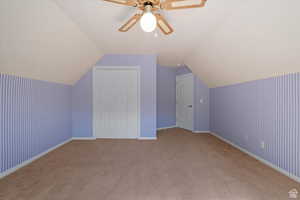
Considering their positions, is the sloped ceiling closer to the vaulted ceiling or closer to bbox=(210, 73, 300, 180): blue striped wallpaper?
the vaulted ceiling

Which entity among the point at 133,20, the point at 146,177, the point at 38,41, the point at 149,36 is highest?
the point at 149,36

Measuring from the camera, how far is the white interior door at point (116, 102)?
445cm

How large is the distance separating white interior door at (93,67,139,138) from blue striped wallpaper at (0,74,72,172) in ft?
2.92

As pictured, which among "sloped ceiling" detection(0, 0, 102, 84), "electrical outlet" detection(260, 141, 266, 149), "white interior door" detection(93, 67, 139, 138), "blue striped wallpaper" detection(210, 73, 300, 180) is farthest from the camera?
"white interior door" detection(93, 67, 139, 138)

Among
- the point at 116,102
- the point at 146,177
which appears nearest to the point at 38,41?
the point at 116,102

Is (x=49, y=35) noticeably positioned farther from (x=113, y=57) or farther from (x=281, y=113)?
(x=281, y=113)

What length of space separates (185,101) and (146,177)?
3897 millimetres

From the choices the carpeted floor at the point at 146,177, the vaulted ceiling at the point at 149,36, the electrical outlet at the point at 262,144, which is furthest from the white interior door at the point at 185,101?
the electrical outlet at the point at 262,144

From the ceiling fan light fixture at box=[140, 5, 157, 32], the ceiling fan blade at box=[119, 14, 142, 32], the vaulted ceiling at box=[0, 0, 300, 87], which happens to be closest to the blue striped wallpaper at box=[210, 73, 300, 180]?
the vaulted ceiling at box=[0, 0, 300, 87]

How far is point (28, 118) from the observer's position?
286 cm

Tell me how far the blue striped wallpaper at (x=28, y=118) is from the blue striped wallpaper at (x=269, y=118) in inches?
170

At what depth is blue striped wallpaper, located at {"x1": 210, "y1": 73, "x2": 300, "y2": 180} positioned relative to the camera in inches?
88.6

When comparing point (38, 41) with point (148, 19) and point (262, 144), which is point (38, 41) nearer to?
point (148, 19)

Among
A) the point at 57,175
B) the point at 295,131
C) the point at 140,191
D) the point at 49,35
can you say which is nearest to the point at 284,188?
the point at 295,131
